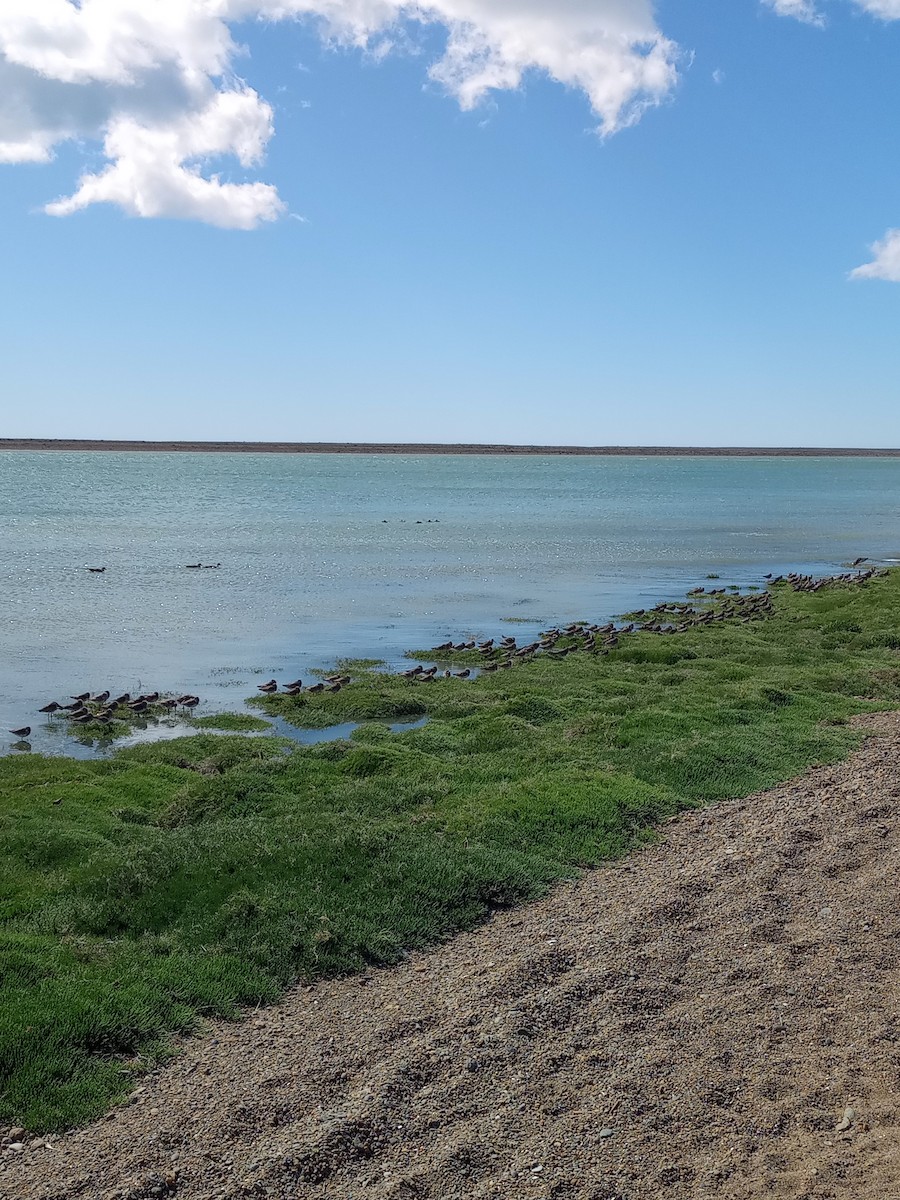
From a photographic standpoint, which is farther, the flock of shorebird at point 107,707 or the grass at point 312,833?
the flock of shorebird at point 107,707

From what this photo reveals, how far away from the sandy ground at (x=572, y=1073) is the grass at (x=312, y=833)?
48 cm

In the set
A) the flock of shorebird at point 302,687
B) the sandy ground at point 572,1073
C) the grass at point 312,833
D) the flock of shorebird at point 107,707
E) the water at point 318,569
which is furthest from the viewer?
the water at point 318,569

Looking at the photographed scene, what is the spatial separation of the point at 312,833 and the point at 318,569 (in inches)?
1468

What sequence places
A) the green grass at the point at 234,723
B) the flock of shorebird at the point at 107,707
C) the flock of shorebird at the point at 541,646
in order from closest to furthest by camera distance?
the green grass at the point at 234,723, the flock of shorebird at the point at 107,707, the flock of shorebird at the point at 541,646

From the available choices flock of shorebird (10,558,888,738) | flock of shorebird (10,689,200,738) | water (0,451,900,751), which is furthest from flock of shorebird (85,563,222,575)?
flock of shorebird (10,689,200,738)

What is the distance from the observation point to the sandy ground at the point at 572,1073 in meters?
6.23

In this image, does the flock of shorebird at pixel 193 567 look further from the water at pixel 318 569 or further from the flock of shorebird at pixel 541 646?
the flock of shorebird at pixel 541 646

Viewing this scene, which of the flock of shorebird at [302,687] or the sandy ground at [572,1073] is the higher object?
the sandy ground at [572,1073]

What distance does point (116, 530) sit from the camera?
229 feet

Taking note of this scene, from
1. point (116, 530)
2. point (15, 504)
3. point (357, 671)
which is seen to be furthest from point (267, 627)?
point (15, 504)

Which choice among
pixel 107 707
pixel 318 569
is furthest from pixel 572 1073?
pixel 318 569

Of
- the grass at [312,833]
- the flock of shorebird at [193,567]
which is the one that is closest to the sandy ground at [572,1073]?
the grass at [312,833]

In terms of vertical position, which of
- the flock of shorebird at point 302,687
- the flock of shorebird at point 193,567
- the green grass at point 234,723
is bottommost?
the green grass at point 234,723

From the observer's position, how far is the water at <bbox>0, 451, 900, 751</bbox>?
2795 cm
